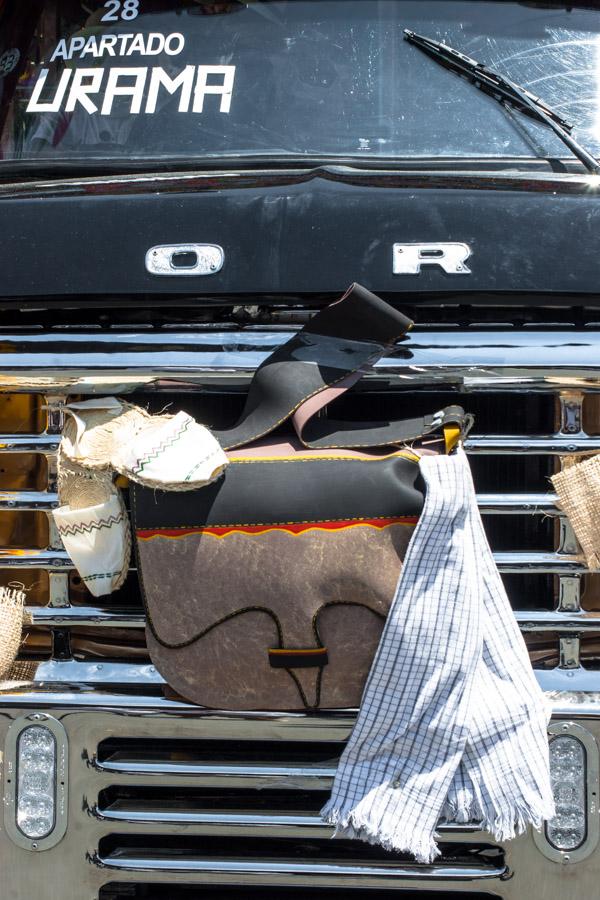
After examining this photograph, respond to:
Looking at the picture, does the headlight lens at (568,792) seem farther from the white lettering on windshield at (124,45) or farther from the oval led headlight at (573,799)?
the white lettering on windshield at (124,45)

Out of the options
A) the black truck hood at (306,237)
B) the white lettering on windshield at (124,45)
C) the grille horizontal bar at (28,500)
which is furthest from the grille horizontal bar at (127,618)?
the white lettering on windshield at (124,45)

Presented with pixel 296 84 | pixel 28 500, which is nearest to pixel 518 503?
pixel 28 500

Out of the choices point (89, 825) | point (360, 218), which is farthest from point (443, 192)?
point (89, 825)

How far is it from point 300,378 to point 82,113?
3.97 feet

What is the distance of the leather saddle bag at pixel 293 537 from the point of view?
203 cm

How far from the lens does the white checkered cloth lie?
2.01 metres

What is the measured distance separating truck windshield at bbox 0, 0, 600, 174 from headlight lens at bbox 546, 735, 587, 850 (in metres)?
1.34

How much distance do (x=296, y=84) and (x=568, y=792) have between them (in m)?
1.78

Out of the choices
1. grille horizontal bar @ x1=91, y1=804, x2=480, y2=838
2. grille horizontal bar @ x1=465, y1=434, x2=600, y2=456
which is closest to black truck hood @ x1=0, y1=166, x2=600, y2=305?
grille horizontal bar @ x1=465, y1=434, x2=600, y2=456

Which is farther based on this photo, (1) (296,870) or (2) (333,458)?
(1) (296,870)

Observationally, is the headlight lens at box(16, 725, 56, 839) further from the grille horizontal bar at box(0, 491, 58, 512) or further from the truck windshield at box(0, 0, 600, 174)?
the truck windshield at box(0, 0, 600, 174)

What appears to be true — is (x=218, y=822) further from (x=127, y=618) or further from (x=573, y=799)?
(x=573, y=799)

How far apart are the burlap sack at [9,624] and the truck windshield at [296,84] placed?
44.1 inches

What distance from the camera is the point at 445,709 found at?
6.59 ft
